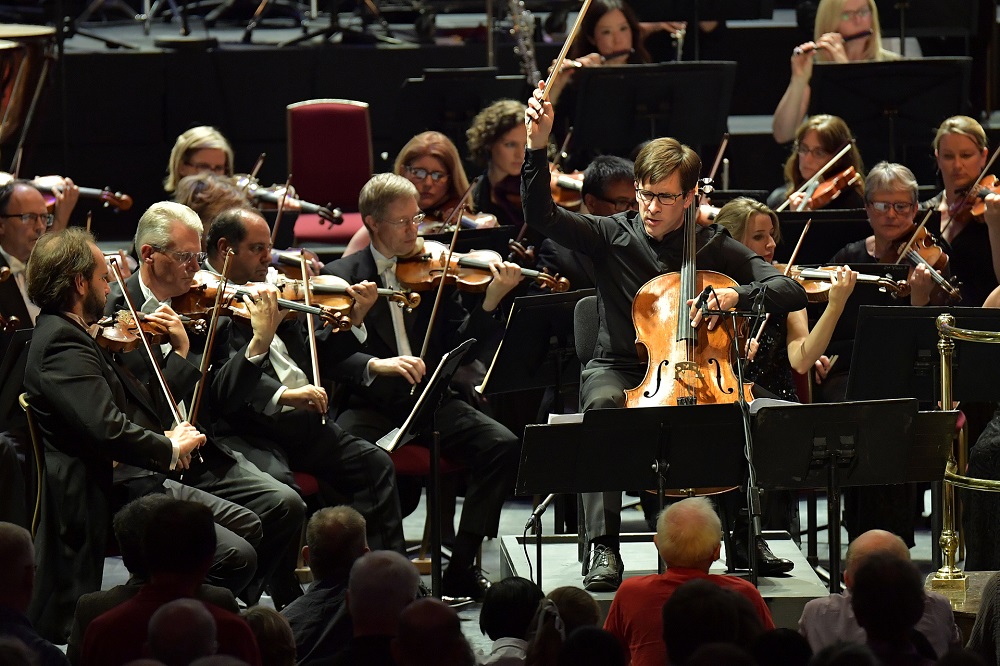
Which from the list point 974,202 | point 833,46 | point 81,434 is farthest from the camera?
point 833,46

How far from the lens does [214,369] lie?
5211mm

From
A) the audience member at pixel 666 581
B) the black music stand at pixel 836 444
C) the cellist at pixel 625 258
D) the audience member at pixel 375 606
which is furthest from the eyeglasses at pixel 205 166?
the audience member at pixel 375 606

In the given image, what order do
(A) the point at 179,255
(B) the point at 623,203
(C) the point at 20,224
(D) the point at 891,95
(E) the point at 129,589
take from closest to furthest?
1. (E) the point at 129,589
2. (A) the point at 179,255
3. (C) the point at 20,224
4. (B) the point at 623,203
5. (D) the point at 891,95

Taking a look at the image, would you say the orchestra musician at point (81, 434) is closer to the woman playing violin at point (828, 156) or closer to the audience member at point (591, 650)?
the audience member at point (591, 650)

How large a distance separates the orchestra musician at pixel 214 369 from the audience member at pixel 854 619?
1.92 m

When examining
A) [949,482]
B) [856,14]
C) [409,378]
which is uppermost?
[856,14]

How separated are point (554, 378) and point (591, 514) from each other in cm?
80

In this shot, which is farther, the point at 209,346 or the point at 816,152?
the point at 816,152

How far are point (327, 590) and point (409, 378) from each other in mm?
1603

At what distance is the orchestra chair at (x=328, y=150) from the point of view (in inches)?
304

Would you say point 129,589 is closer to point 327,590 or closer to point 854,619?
point 327,590

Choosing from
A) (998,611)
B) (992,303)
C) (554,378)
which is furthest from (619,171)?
(998,611)

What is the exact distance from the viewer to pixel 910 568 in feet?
10.8

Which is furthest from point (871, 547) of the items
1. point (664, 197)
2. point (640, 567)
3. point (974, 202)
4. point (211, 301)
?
point (974, 202)
